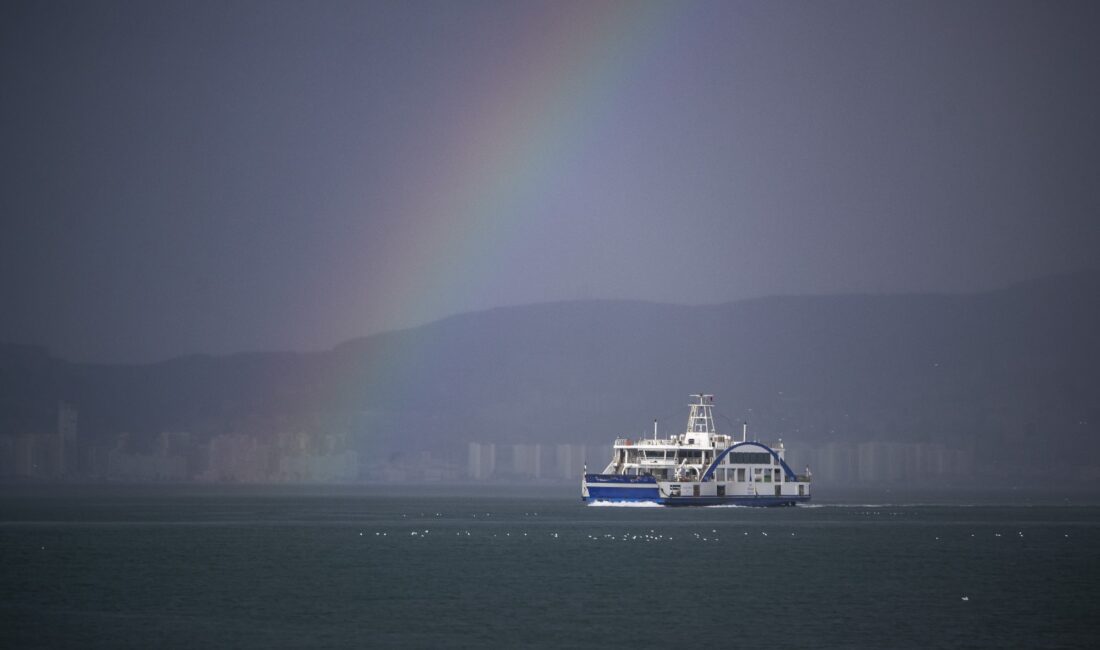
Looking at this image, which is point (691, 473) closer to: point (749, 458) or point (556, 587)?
point (749, 458)

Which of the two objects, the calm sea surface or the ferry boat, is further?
the ferry boat

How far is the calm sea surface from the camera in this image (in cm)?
6875

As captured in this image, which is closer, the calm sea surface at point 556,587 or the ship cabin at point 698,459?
the calm sea surface at point 556,587

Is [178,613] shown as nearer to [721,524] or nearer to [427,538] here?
[427,538]

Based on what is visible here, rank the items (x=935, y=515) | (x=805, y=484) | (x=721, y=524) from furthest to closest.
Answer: (x=935, y=515) → (x=805, y=484) → (x=721, y=524)

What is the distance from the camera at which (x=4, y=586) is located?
89.5 metres

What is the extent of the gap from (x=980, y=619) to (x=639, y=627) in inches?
645

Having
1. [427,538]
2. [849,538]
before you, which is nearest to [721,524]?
[849,538]

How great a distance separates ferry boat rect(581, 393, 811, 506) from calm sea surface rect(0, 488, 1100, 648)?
15.7 metres

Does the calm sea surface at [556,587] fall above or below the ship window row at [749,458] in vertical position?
below

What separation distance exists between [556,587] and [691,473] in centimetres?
8244

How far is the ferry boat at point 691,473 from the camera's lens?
169500 mm

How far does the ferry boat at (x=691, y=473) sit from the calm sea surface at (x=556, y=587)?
617 inches

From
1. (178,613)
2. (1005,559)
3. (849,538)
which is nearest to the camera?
(178,613)
